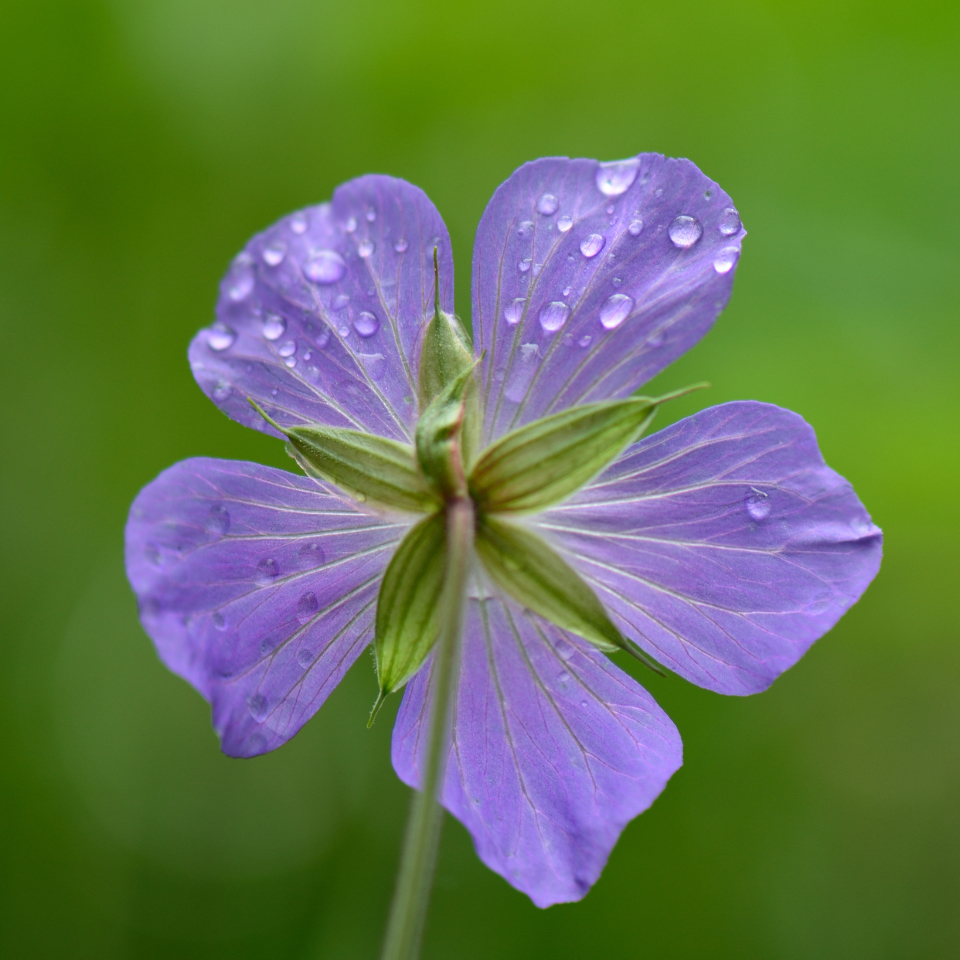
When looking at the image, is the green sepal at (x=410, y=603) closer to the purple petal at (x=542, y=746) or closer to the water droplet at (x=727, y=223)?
the purple petal at (x=542, y=746)

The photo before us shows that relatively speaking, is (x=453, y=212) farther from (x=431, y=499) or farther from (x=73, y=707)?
(x=431, y=499)

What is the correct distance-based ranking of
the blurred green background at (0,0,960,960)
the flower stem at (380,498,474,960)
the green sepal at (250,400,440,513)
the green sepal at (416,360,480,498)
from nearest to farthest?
the flower stem at (380,498,474,960) < the green sepal at (416,360,480,498) < the green sepal at (250,400,440,513) < the blurred green background at (0,0,960,960)

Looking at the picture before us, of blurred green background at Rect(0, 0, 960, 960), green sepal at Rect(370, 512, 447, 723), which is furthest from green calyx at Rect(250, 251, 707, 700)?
blurred green background at Rect(0, 0, 960, 960)

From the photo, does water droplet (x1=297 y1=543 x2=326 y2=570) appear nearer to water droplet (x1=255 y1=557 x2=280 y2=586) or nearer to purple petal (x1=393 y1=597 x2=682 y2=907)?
water droplet (x1=255 y1=557 x2=280 y2=586)

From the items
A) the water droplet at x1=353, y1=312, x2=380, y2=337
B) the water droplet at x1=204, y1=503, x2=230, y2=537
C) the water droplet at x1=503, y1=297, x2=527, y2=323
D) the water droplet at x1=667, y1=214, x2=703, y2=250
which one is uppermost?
the water droplet at x1=667, y1=214, x2=703, y2=250

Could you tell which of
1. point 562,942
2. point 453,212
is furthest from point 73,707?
point 453,212

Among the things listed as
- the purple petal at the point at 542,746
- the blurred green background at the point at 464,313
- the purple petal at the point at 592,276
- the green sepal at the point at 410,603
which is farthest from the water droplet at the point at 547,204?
the blurred green background at the point at 464,313

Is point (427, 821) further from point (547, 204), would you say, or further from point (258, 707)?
point (547, 204)
